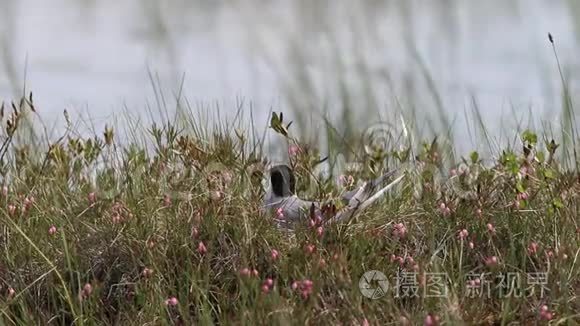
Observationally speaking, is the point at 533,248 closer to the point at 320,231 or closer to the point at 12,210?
the point at 320,231

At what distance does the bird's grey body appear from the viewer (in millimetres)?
4406

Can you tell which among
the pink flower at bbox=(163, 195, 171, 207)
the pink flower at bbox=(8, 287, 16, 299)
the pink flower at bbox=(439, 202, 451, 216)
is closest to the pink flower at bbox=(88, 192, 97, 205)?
the pink flower at bbox=(163, 195, 171, 207)

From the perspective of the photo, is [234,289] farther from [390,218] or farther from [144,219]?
[390,218]

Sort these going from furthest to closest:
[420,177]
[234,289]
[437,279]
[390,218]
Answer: [420,177], [390,218], [234,289], [437,279]

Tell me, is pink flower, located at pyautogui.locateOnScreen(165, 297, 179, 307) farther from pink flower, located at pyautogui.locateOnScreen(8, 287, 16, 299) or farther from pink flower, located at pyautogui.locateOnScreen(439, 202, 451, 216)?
pink flower, located at pyautogui.locateOnScreen(439, 202, 451, 216)

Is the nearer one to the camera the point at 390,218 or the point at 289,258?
the point at 289,258

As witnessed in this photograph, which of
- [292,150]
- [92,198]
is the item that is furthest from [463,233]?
[92,198]

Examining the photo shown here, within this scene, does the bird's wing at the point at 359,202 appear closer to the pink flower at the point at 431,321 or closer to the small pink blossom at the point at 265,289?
the small pink blossom at the point at 265,289

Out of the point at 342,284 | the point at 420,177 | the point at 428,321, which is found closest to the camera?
the point at 428,321

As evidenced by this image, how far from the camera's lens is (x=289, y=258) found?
162 inches

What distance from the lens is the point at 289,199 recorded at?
4.50m

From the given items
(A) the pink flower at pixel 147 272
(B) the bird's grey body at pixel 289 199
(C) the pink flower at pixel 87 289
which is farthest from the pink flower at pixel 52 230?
(B) the bird's grey body at pixel 289 199

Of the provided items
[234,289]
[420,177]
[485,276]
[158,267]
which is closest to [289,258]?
[234,289]

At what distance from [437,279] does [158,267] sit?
1.20m
